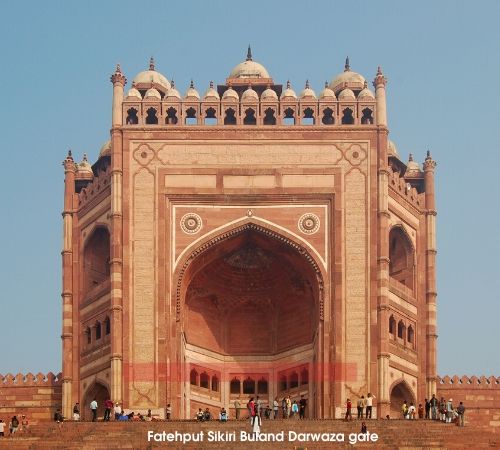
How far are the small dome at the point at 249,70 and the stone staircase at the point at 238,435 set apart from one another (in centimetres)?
1430

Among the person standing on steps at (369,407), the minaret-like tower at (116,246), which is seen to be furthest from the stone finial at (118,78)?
the person standing on steps at (369,407)

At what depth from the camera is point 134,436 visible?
139ft

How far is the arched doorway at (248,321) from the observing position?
5059 centimetres

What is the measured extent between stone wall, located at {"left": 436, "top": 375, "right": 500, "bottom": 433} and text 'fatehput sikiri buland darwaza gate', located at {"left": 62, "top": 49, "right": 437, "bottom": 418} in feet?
3.73

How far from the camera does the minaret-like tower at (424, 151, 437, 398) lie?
170 ft

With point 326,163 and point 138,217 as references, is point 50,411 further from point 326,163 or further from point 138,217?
point 326,163

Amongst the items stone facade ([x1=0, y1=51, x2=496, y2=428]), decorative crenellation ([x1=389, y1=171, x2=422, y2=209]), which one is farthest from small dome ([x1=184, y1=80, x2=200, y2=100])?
decorative crenellation ([x1=389, y1=171, x2=422, y2=209])

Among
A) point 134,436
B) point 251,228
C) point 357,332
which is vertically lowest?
point 134,436

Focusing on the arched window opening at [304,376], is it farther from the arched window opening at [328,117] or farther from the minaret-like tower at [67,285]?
the arched window opening at [328,117]

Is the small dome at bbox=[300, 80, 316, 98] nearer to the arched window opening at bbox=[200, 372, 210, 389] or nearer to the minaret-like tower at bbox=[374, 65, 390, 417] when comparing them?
the minaret-like tower at bbox=[374, 65, 390, 417]

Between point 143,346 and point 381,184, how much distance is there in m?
8.53

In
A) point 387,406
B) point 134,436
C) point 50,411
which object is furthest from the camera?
point 50,411

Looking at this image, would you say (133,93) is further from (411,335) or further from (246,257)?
(411,335)

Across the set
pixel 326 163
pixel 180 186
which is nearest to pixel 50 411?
pixel 180 186
